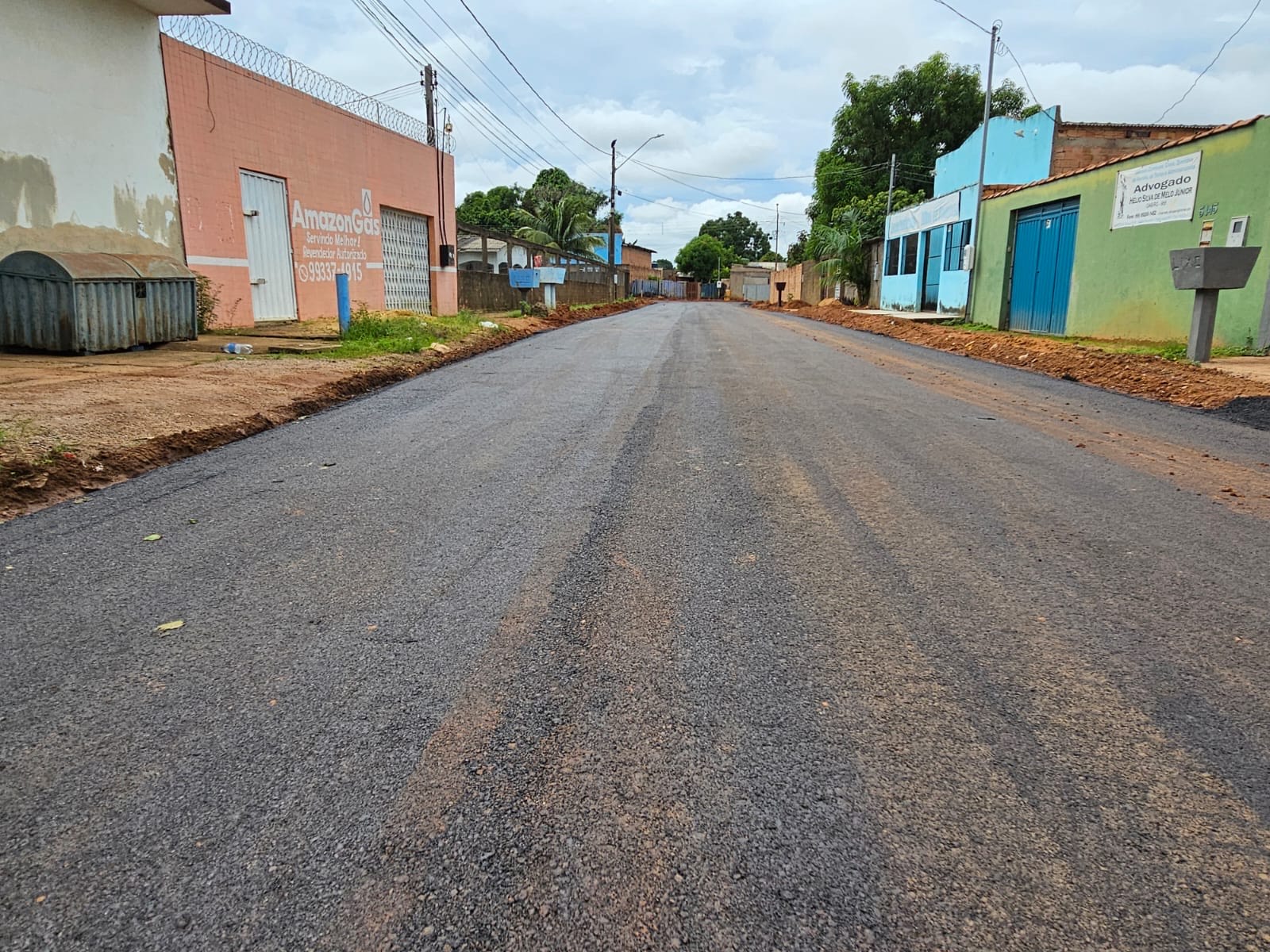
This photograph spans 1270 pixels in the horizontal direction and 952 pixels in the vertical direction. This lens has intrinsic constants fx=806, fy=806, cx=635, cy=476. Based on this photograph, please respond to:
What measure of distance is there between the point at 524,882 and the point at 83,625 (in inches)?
86.8

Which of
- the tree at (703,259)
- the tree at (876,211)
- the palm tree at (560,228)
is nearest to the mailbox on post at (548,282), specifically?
the tree at (876,211)

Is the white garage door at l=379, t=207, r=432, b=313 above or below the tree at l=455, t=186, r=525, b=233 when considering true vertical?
below

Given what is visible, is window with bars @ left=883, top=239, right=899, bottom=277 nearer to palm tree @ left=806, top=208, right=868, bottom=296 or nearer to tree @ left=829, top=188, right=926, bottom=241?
palm tree @ left=806, top=208, right=868, bottom=296

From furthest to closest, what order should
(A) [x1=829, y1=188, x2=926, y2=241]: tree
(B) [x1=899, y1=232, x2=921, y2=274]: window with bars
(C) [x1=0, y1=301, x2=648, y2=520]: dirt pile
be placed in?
(A) [x1=829, y1=188, x2=926, y2=241]: tree → (B) [x1=899, y1=232, x2=921, y2=274]: window with bars → (C) [x1=0, y1=301, x2=648, y2=520]: dirt pile

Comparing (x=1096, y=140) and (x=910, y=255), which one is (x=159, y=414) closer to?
(x=910, y=255)

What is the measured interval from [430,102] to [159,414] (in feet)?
56.9

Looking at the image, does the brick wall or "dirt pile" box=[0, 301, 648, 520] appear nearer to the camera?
"dirt pile" box=[0, 301, 648, 520]

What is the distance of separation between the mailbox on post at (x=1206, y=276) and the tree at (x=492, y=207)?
144 feet

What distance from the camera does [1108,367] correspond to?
10.7m

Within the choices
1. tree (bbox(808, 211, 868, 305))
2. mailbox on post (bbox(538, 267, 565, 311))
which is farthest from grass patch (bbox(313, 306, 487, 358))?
tree (bbox(808, 211, 868, 305))

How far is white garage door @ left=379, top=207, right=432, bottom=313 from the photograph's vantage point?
65.7 feet

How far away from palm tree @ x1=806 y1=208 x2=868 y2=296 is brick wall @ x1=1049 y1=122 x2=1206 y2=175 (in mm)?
10123

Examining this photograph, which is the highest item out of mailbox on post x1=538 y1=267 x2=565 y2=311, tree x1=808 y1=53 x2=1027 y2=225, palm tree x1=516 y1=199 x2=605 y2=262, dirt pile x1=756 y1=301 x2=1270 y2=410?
tree x1=808 y1=53 x2=1027 y2=225

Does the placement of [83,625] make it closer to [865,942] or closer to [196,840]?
[196,840]
